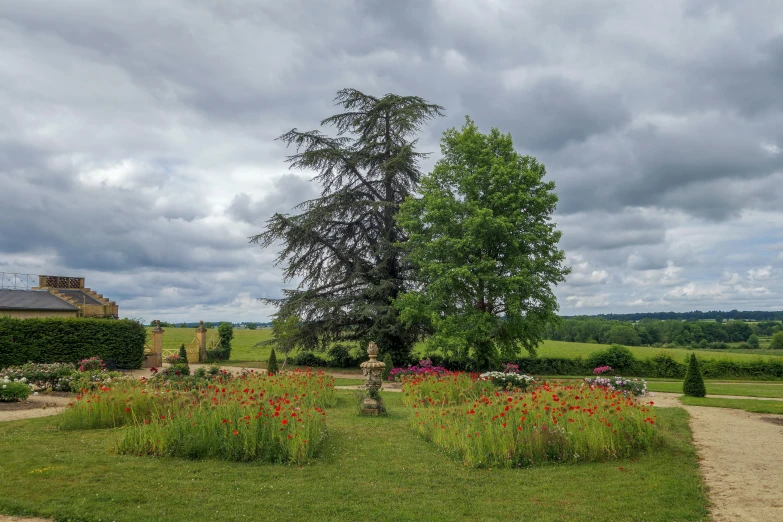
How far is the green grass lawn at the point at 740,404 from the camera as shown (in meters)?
14.1

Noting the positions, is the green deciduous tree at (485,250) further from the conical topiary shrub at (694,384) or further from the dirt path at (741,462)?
the dirt path at (741,462)

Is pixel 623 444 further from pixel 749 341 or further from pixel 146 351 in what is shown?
pixel 749 341

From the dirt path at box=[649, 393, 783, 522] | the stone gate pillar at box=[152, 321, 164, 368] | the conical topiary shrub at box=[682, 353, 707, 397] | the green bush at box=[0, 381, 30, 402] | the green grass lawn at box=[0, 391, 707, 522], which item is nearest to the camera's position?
the green grass lawn at box=[0, 391, 707, 522]

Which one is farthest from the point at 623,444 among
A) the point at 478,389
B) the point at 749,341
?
the point at 749,341

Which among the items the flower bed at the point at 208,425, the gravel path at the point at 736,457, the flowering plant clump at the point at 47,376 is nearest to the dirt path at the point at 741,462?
the gravel path at the point at 736,457

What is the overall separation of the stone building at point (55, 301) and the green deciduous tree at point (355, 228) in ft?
38.7

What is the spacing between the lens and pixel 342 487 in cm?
641

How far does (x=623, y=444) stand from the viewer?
8359mm

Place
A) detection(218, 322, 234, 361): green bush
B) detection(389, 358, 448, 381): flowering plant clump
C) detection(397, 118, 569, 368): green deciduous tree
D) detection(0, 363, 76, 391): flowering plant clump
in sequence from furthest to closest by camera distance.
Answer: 1. detection(218, 322, 234, 361): green bush
2. detection(397, 118, 569, 368): green deciduous tree
3. detection(389, 358, 448, 381): flowering plant clump
4. detection(0, 363, 76, 391): flowering plant clump

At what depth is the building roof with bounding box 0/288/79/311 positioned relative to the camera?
2584 cm

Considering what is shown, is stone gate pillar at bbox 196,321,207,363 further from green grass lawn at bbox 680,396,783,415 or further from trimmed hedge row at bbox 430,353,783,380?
green grass lawn at bbox 680,396,783,415

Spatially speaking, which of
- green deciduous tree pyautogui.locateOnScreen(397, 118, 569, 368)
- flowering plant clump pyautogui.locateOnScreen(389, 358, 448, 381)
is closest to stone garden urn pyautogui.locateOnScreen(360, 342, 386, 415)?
flowering plant clump pyautogui.locateOnScreen(389, 358, 448, 381)

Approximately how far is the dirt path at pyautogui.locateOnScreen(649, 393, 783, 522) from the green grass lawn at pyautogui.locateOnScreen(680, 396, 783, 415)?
0.83 m

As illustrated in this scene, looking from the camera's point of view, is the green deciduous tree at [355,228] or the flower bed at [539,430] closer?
the flower bed at [539,430]
